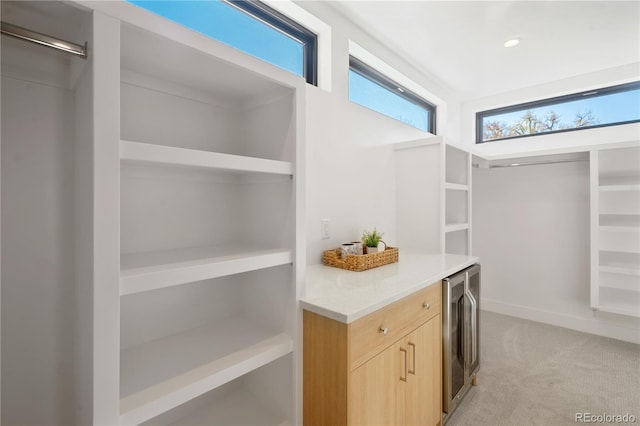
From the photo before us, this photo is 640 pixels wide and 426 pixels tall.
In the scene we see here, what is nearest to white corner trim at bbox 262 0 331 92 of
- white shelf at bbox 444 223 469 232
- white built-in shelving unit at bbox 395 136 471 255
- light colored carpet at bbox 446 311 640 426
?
white built-in shelving unit at bbox 395 136 471 255

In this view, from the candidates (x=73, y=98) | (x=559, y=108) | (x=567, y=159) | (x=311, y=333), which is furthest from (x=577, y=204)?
(x=73, y=98)

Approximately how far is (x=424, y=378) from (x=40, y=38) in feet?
6.38

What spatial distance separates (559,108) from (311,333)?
4047 mm

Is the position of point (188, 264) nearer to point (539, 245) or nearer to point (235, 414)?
point (235, 414)

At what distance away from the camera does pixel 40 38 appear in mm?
755

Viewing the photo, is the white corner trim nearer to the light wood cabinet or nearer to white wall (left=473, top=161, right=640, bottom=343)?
the light wood cabinet

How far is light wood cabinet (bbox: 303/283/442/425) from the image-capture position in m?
1.13

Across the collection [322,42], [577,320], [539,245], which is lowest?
[577,320]

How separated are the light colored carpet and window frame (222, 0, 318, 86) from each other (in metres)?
2.50

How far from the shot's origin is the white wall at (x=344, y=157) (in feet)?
6.82

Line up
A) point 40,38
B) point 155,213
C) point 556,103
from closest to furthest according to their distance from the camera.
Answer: point 40,38
point 155,213
point 556,103

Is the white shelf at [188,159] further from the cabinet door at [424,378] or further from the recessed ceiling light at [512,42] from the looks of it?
the recessed ceiling light at [512,42]

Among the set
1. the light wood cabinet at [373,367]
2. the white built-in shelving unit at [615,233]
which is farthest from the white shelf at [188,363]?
the white built-in shelving unit at [615,233]

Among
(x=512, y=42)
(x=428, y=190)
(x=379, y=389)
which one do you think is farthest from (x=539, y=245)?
(x=379, y=389)
